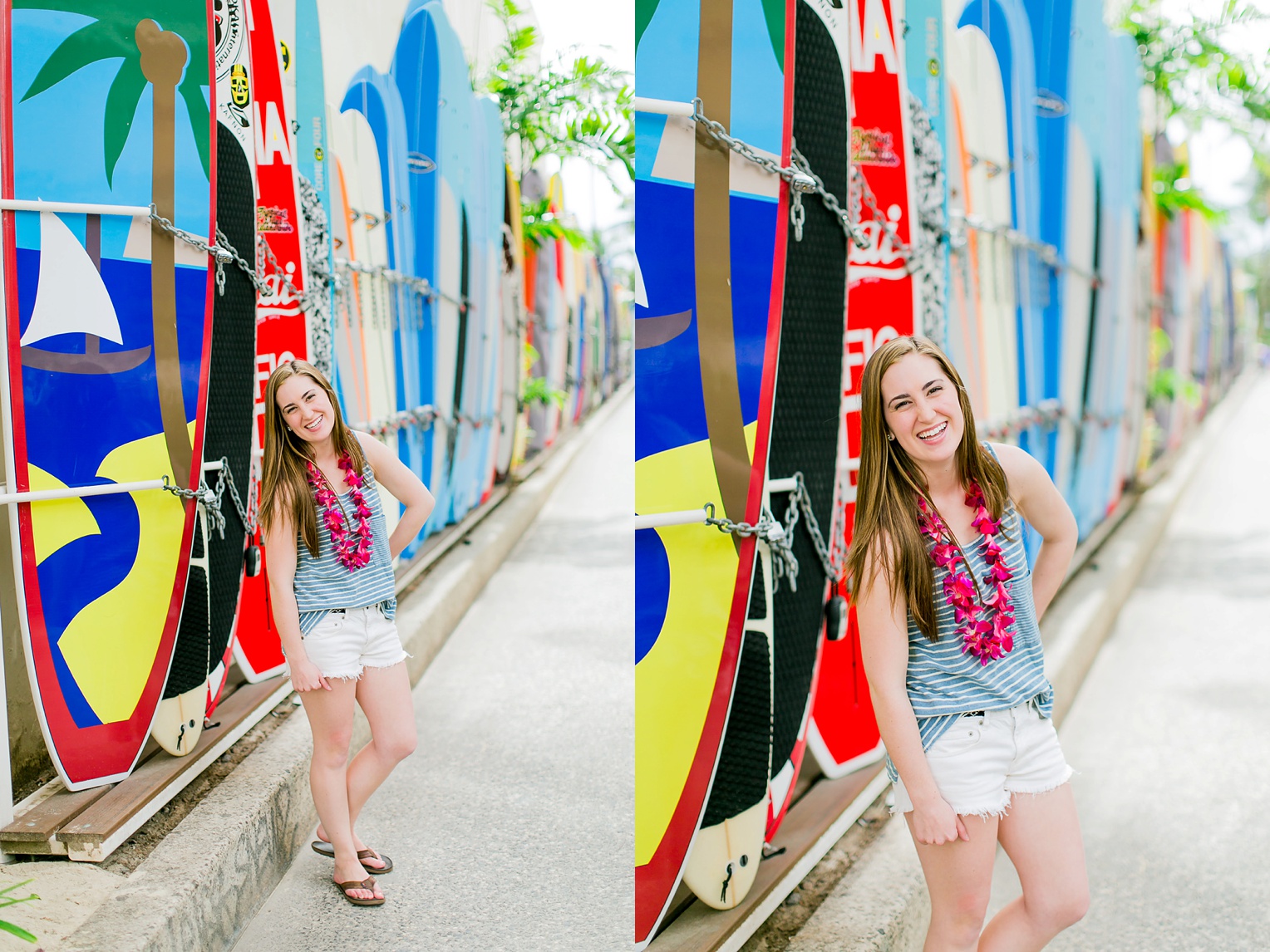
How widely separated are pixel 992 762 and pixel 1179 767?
109 inches

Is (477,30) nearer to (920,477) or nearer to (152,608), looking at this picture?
(152,608)

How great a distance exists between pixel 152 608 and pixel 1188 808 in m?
3.57

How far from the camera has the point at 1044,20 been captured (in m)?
5.45

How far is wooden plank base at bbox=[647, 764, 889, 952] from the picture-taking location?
2438 mm

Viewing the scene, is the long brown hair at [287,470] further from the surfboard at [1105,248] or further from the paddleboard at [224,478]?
the surfboard at [1105,248]

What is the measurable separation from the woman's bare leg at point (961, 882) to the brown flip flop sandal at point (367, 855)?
1780 millimetres

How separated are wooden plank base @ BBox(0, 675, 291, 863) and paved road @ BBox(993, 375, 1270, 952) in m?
2.47

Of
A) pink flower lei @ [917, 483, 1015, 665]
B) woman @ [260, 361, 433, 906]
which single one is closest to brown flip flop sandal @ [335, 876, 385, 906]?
woman @ [260, 361, 433, 906]

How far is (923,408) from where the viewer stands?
1.87 meters

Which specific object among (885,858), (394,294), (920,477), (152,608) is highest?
(394,294)

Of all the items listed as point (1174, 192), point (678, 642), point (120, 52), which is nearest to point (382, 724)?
point (678, 642)

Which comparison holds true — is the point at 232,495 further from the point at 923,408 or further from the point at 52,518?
the point at 923,408

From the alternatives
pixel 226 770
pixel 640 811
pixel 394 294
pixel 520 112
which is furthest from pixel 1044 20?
pixel 226 770

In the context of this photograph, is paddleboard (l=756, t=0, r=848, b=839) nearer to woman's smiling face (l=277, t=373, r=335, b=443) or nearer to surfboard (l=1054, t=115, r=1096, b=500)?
woman's smiling face (l=277, t=373, r=335, b=443)
